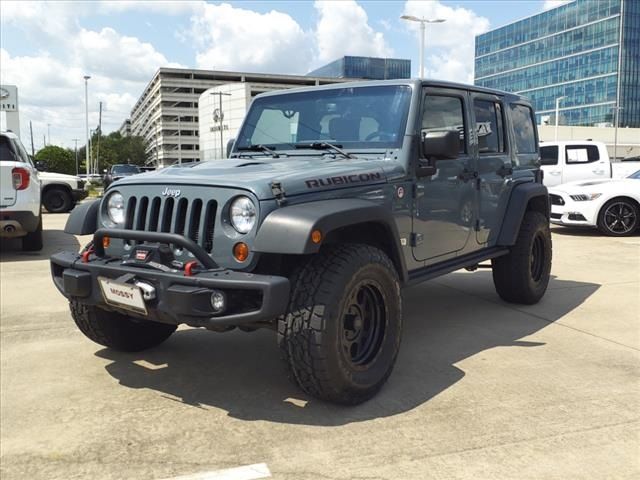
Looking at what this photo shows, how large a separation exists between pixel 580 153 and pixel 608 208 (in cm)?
417

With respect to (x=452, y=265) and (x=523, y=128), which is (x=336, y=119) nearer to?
(x=452, y=265)

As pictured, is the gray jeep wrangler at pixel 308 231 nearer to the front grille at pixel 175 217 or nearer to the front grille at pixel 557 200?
the front grille at pixel 175 217

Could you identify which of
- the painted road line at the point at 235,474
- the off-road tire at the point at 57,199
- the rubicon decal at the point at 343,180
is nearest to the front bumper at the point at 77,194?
the off-road tire at the point at 57,199

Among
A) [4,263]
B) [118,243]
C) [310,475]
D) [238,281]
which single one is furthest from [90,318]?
[4,263]

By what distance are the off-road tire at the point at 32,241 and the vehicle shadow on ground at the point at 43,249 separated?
0.09 metres

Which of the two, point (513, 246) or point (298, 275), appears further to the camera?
point (513, 246)

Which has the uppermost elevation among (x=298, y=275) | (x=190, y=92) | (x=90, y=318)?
(x=190, y=92)

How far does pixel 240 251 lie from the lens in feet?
9.78

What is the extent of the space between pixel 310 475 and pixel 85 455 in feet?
3.42

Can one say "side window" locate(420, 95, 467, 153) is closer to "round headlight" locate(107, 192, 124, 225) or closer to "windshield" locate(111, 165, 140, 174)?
"round headlight" locate(107, 192, 124, 225)

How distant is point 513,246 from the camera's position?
5.16m

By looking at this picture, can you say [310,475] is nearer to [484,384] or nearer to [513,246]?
[484,384]

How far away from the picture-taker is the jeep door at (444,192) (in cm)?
400

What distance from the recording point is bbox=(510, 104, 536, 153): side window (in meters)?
5.45
